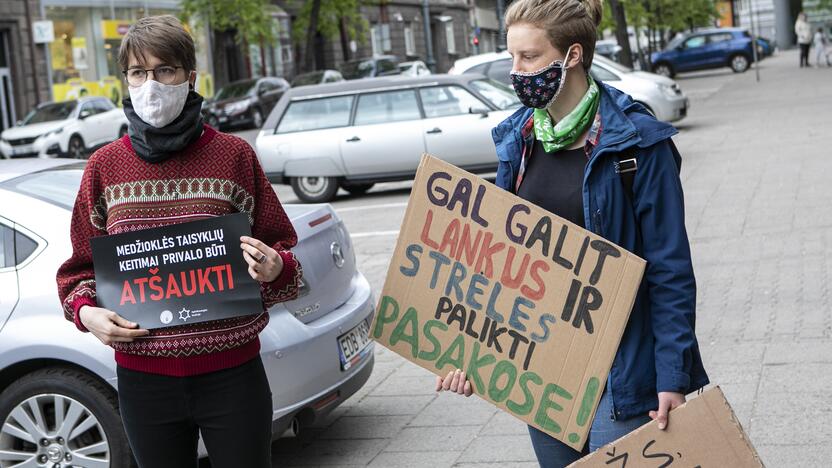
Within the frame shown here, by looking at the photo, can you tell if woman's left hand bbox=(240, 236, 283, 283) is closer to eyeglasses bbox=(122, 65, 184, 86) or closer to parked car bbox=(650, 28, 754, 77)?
eyeglasses bbox=(122, 65, 184, 86)

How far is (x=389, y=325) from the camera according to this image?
3.06 m

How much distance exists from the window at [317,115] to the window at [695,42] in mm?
33427

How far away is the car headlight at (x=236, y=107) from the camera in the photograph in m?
35.8

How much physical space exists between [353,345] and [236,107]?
31135mm

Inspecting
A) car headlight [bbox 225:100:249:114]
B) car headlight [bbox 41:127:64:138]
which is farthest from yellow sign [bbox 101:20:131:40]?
car headlight [bbox 41:127:64:138]

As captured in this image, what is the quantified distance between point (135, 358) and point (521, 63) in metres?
1.23

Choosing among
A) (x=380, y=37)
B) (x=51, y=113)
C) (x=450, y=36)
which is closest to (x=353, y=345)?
(x=51, y=113)

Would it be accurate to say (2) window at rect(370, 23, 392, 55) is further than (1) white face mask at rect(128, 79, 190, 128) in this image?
Yes

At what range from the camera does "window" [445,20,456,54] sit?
70.4 metres

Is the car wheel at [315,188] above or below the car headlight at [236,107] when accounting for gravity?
below

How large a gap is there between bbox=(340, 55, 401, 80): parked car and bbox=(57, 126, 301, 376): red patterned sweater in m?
32.9

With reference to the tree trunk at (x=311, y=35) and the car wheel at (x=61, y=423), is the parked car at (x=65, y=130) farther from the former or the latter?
the car wheel at (x=61, y=423)

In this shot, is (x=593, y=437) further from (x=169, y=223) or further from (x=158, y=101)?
(x=158, y=101)

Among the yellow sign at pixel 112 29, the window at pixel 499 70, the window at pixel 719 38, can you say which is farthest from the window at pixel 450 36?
the window at pixel 499 70
